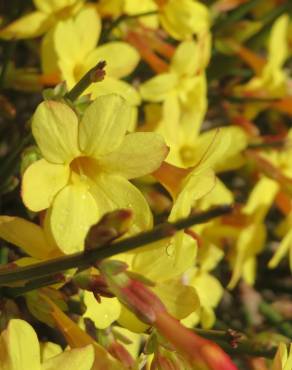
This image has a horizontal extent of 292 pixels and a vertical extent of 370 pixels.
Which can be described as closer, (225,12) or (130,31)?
(130,31)

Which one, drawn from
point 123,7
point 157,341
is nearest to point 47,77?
point 123,7

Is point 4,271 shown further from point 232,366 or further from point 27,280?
point 232,366

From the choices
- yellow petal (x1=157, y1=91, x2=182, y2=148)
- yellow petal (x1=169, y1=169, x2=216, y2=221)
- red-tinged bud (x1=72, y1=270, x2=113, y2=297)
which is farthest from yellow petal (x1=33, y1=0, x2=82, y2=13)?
red-tinged bud (x1=72, y1=270, x2=113, y2=297)

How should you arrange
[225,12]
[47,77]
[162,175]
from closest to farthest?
[162,175], [47,77], [225,12]

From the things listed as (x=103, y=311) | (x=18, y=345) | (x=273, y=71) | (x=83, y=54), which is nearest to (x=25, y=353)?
(x=18, y=345)

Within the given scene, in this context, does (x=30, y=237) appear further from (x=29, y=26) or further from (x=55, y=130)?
(x=29, y=26)

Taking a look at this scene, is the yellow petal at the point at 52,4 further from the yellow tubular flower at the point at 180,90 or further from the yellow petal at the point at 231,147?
the yellow petal at the point at 231,147
